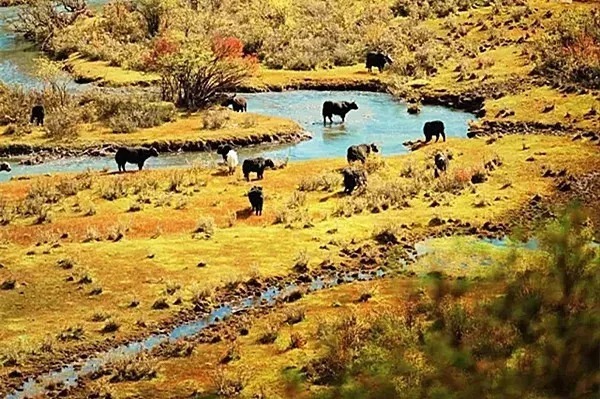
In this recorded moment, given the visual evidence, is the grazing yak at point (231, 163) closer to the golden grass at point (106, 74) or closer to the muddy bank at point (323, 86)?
the muddy bank at point (323, 86)

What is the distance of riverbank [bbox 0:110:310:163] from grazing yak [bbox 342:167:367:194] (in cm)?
1121

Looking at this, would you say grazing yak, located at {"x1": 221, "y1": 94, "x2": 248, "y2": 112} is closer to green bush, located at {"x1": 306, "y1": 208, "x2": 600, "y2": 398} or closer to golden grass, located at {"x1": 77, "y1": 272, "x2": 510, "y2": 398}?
golden grass, located at {"x1": 77, "y1": 272, "x2": 510, "y2": 398}

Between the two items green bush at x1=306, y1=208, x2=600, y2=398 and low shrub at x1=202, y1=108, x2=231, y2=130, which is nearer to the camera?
green bush at x1=306, y1=208, x2=600, y2=398

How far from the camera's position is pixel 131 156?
3812 centimetres

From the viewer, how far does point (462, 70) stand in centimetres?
5509

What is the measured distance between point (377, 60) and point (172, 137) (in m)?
19.7

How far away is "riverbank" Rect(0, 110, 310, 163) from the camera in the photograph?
42.4m

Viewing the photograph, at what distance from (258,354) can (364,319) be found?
2613mm

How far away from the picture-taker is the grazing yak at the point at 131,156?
125ft

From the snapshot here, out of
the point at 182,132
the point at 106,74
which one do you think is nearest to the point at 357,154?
the point at 182,132

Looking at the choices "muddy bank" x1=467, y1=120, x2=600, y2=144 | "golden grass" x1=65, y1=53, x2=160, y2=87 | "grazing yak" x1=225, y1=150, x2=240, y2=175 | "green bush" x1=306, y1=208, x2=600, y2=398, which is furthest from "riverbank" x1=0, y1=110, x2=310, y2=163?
"green bush" x1=306, y1=208, x2=600, y2=398

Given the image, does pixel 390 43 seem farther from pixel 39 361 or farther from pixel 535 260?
pixel 535 260

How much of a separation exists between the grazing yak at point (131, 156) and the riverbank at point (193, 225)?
3.23 feet

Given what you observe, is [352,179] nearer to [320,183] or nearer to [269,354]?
[320,183]
